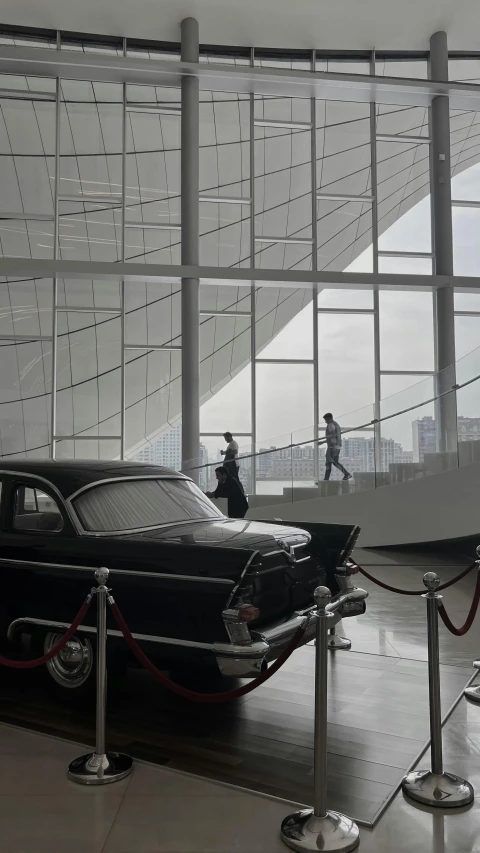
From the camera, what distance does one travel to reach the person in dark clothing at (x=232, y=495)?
1079cm

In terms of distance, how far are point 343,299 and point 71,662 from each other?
1307 cm

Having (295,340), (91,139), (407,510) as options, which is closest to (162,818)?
(407,510)

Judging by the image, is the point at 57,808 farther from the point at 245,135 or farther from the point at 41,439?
the point at 245,135

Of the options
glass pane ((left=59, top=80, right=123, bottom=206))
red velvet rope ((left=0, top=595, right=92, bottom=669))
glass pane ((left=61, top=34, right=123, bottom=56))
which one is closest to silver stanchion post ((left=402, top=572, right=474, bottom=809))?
red velvet rope ((left=0, top=595, right=92, bottom=669))

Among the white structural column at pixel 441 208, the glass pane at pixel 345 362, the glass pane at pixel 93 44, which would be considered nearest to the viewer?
the white structural column at pixel 441 208

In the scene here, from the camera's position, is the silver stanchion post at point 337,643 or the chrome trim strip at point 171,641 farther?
the silver stanchion post at point 337,643

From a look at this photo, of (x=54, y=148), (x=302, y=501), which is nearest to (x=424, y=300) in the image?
(x=302, y=501)

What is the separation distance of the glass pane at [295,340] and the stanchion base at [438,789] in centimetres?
1293

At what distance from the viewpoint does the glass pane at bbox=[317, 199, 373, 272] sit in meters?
16.2

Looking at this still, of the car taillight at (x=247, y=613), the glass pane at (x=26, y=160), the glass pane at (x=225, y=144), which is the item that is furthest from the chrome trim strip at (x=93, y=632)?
the glass pane at (x=225, y=144)

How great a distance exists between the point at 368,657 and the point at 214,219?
494 inches

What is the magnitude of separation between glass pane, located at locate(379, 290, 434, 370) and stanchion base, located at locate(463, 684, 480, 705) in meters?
11.8

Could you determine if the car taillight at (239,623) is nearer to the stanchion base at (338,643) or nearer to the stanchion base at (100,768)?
the stanchion base at (100,768)

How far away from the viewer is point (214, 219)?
16.1 m
